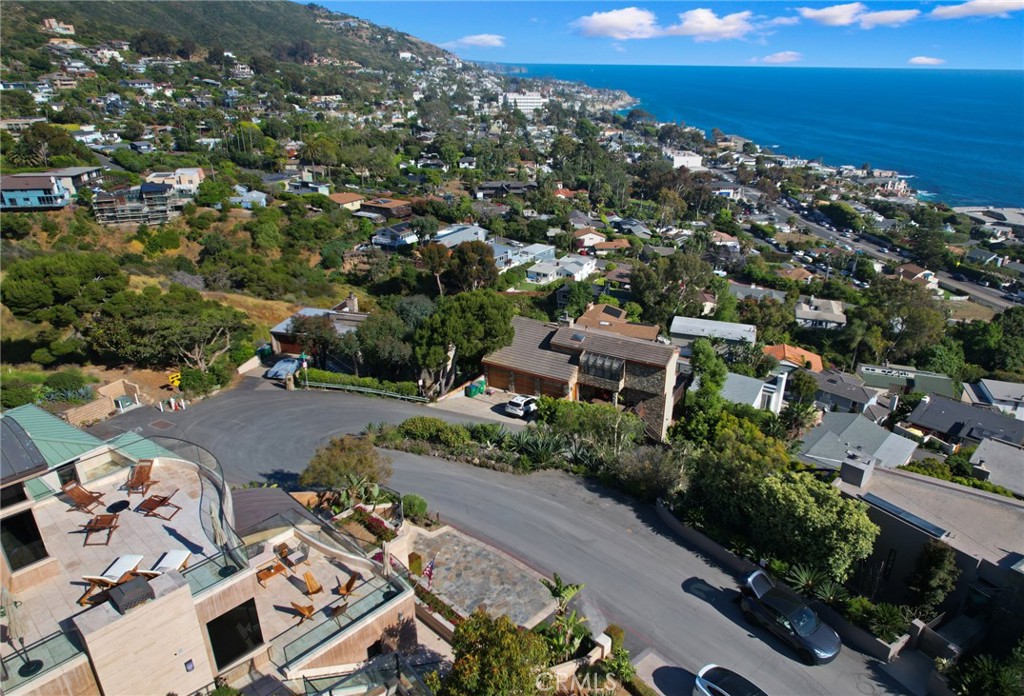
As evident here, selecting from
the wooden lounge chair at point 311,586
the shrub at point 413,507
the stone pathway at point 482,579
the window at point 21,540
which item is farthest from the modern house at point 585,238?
the window at point 21,540

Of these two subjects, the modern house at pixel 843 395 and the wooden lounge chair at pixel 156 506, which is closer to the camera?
the wooden lounge chair at pixel 156 506

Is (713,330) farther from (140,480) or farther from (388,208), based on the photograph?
(388,208)

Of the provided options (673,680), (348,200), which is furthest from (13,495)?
(348,200)

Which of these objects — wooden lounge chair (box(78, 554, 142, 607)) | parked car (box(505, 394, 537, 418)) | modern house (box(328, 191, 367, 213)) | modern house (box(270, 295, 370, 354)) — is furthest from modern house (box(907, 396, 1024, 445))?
modern house (box(328, 191, 367, 213))

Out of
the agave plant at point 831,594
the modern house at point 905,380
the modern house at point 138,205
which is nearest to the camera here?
the agave plant at point 831,594

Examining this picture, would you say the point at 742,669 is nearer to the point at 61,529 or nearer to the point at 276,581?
the point at 276,581

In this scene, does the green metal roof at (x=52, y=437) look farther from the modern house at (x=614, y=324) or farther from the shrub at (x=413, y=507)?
the modern house at (x=614, y=324)
